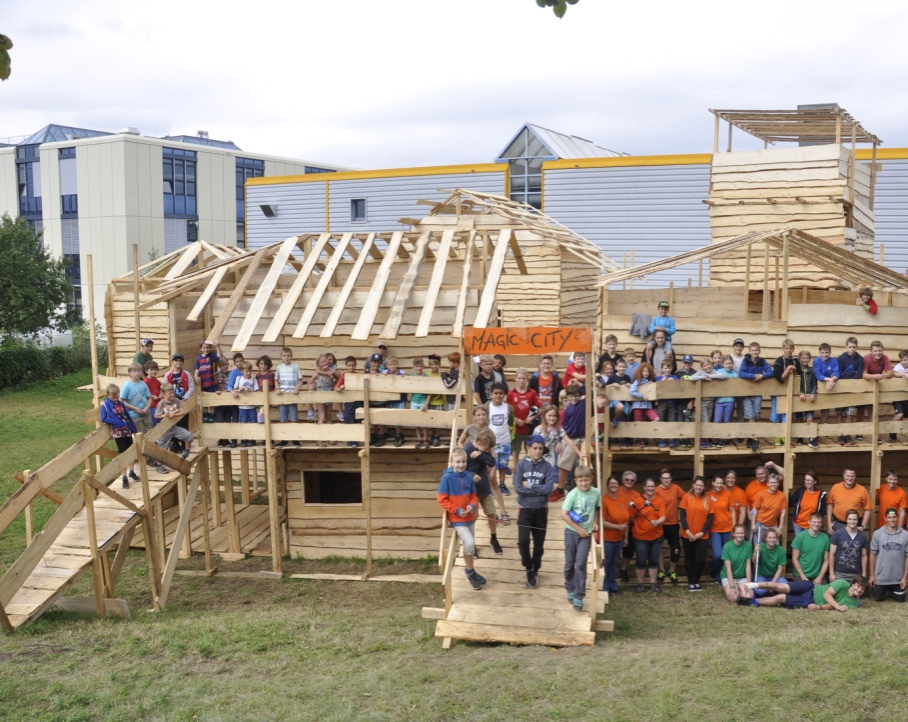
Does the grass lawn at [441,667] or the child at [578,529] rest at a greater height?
the child at [578,529]

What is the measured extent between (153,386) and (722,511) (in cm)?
934

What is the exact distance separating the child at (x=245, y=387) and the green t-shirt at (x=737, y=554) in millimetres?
7919

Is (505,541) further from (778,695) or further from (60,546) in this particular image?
(60,546)

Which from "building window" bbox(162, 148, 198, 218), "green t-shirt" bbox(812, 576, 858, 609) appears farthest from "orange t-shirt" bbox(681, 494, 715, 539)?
"building window" bbox(162, 148, 198, 218)

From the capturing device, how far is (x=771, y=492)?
44.4 ft

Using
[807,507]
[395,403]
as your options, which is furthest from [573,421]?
[807,507]

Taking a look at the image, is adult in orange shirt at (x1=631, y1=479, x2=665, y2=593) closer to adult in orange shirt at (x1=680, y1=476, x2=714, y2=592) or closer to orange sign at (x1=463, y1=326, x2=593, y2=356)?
adult in orange shirt at (x1=680, y1=476, x2=714, y2=592)

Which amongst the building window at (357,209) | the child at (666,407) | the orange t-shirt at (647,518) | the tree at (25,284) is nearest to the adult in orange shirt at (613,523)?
the orange t-shirt at (647,518)

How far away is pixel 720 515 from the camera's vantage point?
536 inches

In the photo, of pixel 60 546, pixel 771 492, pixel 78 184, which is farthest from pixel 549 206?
pixel 78 184

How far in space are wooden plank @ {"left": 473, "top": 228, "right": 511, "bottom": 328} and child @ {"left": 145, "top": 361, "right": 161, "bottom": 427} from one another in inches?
211

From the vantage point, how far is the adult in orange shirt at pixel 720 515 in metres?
13.6

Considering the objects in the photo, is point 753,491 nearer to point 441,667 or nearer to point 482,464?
point 482,464

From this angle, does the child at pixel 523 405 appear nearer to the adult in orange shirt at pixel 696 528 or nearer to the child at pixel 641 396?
the child at pixel 641 396
